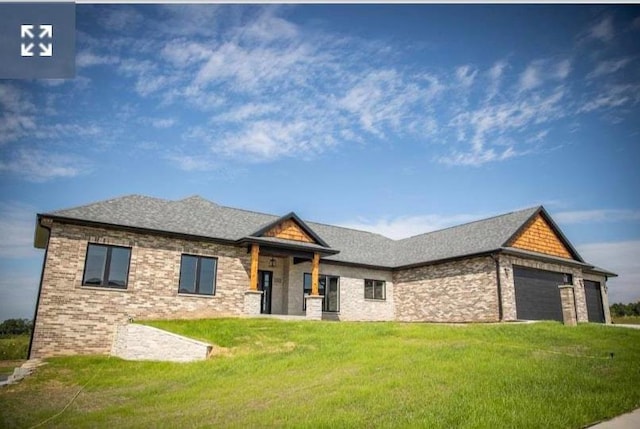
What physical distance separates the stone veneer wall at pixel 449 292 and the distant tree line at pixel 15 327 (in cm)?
3237

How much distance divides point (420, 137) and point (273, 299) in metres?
11.6

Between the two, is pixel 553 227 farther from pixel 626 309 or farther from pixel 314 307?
pixel 626 309

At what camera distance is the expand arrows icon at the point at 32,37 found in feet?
25.2

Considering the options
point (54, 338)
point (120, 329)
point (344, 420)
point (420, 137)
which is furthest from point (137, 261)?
point (344, 420)

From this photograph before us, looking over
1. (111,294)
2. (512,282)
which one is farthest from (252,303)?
(512,282)

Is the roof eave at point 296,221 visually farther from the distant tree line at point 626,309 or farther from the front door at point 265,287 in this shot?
the distant tree line at point 626,309

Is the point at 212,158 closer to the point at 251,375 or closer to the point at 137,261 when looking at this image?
the point at 137,261

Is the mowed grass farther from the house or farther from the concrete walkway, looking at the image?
the house

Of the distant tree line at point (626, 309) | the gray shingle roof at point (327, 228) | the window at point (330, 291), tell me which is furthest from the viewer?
the distant tree line at point (626, 309)

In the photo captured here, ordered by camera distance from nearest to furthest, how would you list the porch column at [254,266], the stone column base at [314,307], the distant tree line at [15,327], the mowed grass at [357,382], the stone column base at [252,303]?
the mowed grass at [357,382]
the stone column base at [252,303]
the porch column at [254,266]
the stone column base at [314,307]
the distant tree line at [15,327]

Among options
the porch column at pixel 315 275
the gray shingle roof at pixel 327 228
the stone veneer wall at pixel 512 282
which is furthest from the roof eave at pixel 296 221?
the stone veneer wall at pixel 512 282

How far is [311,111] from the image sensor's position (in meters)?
13.8

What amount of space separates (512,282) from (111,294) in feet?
56.4

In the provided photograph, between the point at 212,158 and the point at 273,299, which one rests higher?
the point at 212,158
